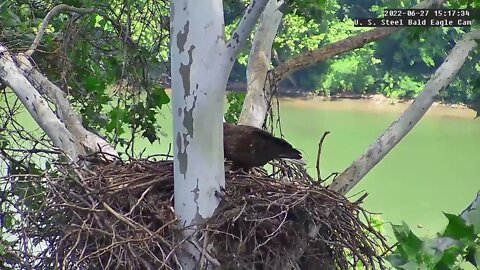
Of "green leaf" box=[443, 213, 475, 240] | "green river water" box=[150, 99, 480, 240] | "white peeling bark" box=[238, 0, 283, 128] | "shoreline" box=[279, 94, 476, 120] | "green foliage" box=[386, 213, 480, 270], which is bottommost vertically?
"green river water" box=[150, 99, 480, 240]

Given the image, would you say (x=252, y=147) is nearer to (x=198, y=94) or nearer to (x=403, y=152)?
(x=198, y=94)

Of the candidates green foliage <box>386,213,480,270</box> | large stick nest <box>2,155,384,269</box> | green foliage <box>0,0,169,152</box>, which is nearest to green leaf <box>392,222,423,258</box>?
green foliage <box>386,213,480,270</box>

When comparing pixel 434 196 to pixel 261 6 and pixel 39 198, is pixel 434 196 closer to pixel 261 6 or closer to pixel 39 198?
pixel 39 198

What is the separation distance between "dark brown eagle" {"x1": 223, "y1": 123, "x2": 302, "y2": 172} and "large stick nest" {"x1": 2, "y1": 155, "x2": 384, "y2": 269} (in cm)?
6

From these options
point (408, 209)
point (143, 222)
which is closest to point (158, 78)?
point (143, 222)

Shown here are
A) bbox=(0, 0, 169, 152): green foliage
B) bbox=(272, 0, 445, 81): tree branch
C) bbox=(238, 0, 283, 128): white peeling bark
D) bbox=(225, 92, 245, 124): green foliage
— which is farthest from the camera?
bbox=(225, 92, 245, 124): green foliage

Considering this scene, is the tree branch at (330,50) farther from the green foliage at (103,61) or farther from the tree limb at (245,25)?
the tree limb at (245,25)

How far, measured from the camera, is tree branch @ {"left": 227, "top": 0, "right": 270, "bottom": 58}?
201 cm

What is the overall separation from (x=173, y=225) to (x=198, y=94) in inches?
16.5

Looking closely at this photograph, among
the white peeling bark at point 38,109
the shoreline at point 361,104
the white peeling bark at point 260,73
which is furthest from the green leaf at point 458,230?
the shoreline at point 361,104

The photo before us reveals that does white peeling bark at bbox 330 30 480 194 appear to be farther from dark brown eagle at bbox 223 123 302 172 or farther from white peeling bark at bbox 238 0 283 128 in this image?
white peeling bark at bbox 238 0 283 128

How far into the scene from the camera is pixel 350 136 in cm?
1348

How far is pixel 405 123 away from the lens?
109 inches

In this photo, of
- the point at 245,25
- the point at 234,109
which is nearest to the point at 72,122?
the point at 245,25
